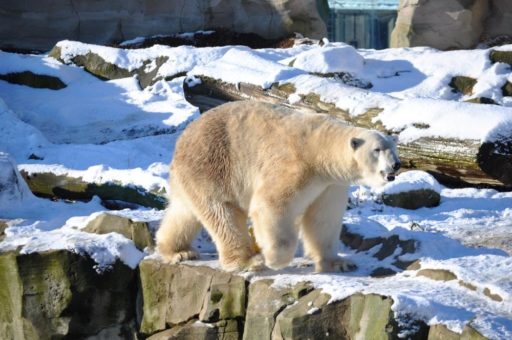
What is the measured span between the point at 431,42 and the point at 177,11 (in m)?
5.13

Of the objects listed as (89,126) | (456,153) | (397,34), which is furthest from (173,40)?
(456,153)

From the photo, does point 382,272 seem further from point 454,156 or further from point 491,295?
point 454,156

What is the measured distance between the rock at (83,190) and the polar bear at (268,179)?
→ 7.85ft

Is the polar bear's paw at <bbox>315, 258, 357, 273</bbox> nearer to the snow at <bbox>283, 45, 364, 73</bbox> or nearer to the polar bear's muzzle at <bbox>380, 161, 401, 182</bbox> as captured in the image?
the polar bear's muzzle at <bbox>380, 161, 401, 182</bbox>

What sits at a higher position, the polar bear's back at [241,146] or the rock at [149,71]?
the polar bear's back at [241,146]

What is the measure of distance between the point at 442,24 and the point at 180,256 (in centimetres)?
1248

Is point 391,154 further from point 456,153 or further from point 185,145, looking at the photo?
point 456,153

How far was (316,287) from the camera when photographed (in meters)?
4.79

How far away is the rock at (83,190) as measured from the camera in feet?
27.2

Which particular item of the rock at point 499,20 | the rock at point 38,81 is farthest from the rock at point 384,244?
the rock at point 499,20

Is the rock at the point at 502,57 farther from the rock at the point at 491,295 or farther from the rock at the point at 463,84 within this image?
the rock at the point at 491,295

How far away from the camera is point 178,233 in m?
5.87

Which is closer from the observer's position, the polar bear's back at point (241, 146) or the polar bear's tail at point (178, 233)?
the polar bear's back at point (241, 146)

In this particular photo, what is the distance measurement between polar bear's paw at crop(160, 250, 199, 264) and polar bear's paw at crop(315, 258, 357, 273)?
93 cm
